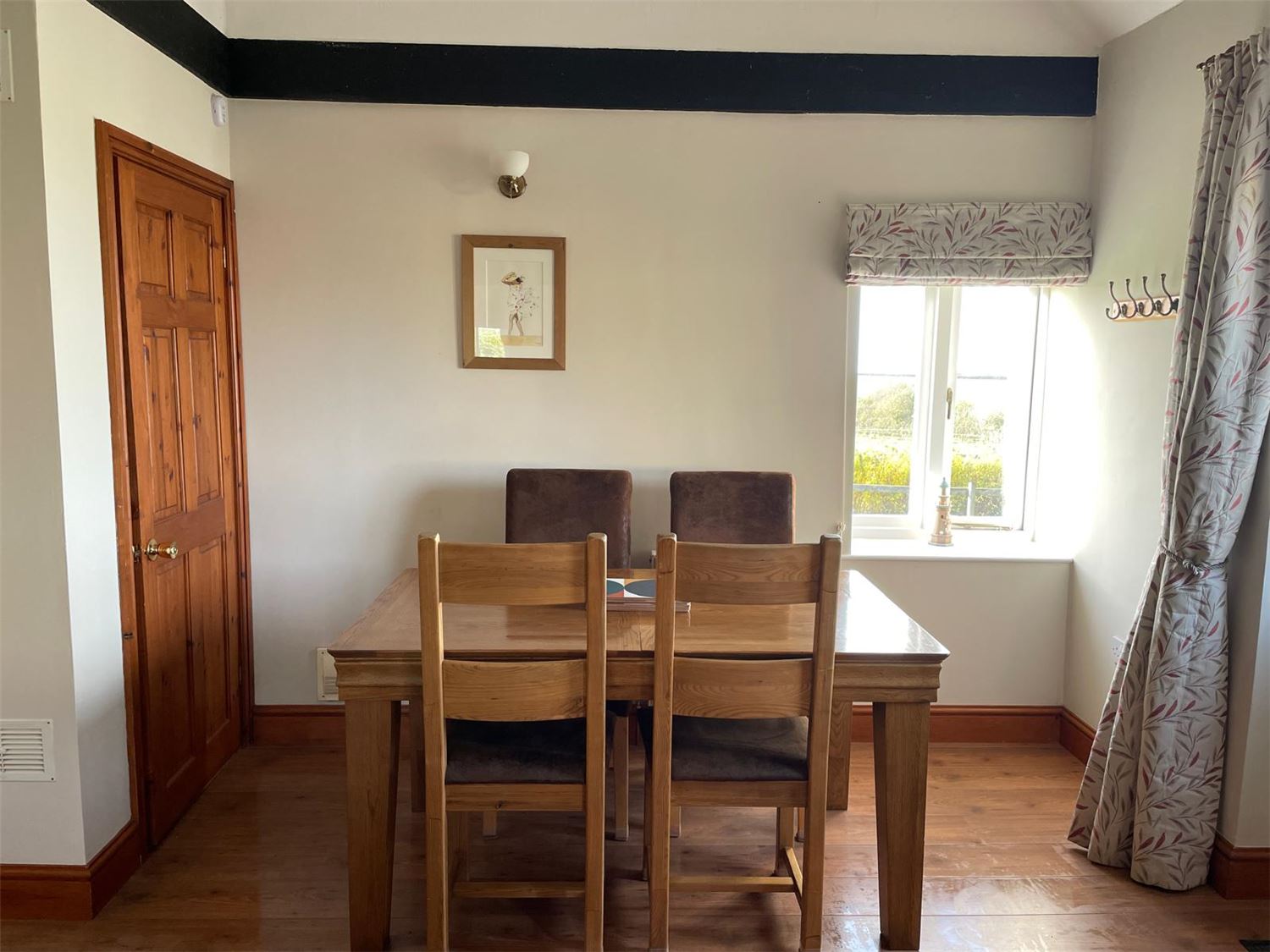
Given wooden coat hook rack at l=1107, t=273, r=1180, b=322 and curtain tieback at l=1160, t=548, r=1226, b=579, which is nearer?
curtain tieback at l=1160, t=548, r=1226, b=579

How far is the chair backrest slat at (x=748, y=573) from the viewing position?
196 cm

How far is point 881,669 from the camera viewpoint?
2127mm

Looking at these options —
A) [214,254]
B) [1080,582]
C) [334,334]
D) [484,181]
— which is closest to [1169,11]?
[1080,582]

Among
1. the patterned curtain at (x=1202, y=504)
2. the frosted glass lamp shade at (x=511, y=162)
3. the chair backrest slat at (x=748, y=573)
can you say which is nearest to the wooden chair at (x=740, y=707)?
the chair backrest slat at (x=748, y=573)

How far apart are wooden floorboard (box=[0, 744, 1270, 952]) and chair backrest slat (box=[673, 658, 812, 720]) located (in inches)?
27.3

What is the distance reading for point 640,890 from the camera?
2484 millimetres

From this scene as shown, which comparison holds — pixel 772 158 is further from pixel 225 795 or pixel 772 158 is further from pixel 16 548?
pixel 225 795

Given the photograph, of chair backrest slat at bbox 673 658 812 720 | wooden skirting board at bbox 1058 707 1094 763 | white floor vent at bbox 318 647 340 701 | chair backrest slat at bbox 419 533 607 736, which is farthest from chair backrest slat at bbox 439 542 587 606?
wooden skirting board at bbox 1058 707 1094 763

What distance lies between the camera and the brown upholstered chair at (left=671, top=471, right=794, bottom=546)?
3.16m

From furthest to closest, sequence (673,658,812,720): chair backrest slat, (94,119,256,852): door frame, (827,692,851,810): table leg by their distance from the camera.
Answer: (827,692,851,810): table leg < (94,119,256,852): door frame < (673,658,812,720): chair backrest slat

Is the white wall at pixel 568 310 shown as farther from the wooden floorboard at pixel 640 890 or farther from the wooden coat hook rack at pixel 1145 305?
the wooden floorboard at pixel 640 890

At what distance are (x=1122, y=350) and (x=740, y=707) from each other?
6.60ft

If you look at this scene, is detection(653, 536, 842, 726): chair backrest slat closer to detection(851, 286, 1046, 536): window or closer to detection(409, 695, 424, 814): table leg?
detection(409, 695, 424, 814): table leg

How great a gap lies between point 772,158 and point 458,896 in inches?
103
